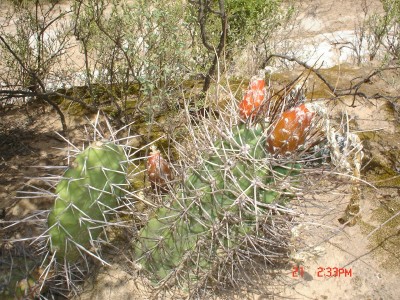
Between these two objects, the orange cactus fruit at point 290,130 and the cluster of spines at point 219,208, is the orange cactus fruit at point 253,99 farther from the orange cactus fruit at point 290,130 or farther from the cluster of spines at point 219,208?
the orange cactus fruit at point 290,130

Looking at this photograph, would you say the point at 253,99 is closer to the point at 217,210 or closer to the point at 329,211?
the point at 217,210

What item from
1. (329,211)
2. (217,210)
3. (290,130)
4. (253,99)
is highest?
(253,99)

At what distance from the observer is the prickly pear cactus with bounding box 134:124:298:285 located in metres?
1.98

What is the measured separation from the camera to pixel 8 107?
13.7 feet

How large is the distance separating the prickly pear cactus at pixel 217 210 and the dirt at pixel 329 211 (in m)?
0.25

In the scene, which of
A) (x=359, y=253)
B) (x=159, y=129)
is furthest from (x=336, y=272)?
(x=159, y=129)

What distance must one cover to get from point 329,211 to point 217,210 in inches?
31.8

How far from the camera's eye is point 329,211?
2.53m

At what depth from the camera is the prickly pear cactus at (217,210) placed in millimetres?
→ 1978

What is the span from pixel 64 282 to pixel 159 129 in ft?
5.11

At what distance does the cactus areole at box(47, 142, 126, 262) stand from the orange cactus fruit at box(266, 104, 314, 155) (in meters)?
0.73
